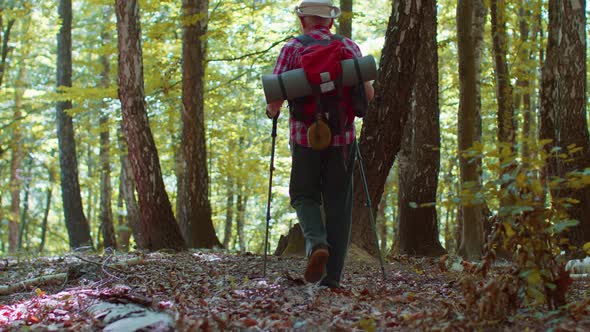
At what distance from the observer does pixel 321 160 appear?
16.4 feet

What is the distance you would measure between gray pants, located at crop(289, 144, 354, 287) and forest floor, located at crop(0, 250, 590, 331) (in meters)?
0.32

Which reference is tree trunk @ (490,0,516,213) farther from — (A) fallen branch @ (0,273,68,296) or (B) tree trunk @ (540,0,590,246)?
(A) fallen branch @ (0,273,68,296)

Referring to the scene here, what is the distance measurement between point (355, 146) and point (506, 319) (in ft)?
6.51

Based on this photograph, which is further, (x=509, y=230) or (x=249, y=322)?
(x=249, y=322)

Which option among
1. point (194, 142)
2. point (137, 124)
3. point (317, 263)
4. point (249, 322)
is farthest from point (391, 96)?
point (194, 142)

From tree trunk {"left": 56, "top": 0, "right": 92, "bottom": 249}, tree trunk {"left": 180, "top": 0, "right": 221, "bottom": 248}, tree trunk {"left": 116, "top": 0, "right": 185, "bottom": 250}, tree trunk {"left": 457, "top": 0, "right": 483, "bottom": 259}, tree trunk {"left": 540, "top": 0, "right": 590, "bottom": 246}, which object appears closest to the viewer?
tree trunk {"left": 540, "top": 0, "right": 590, "bottom": 246}

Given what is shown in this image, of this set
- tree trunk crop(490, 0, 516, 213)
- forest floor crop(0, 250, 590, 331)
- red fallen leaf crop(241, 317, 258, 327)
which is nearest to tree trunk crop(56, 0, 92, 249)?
forest floor crop(0, 250, 590, 331)

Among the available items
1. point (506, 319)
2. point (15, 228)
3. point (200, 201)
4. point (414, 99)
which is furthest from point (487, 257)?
point (15, 228)

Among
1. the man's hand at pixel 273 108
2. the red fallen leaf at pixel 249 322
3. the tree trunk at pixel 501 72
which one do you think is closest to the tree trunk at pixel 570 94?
the tree trunk at pixel 501 72

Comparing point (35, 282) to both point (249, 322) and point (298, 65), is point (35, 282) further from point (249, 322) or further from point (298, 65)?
point (298, 65)

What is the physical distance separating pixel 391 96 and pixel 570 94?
2280mm

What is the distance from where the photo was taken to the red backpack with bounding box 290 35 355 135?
464 cm

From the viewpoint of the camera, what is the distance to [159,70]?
14211 millimetres

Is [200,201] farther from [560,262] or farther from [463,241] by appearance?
[560,262]
